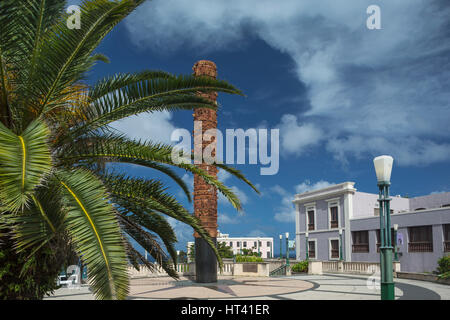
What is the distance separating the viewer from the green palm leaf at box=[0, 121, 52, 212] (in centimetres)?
496

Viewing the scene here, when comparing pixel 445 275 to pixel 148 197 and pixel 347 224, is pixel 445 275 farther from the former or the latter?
pixel 148 197

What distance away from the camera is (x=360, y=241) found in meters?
41.3

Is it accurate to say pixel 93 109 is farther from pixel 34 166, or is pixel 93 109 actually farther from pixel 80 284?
pixel 80 284

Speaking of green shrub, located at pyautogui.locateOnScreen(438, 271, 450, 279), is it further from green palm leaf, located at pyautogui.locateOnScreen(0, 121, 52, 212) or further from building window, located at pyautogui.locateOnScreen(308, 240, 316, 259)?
building window, located at pyautogui.locateOnScreen(308, 240, 316, 259)

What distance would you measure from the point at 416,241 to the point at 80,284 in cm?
2826

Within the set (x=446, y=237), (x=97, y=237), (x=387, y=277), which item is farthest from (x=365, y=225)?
(x=97, y=237)

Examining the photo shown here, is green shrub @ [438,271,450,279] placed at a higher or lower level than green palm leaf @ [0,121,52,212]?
lower

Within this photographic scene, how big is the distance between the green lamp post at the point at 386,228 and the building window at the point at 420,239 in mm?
29204

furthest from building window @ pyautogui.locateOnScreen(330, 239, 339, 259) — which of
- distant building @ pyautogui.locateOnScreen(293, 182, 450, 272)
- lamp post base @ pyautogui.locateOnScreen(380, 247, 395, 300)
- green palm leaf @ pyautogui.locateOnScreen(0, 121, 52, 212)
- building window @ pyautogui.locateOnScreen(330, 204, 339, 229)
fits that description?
green palm leaf @ pyautogui.locateOnScreen(0, 121, 52, 212)

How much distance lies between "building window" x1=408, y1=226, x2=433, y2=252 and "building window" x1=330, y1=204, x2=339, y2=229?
29.4 ft

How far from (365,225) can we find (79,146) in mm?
37274

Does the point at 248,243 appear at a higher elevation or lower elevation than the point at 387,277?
lower

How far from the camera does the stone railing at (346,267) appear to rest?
29469 millimetres
